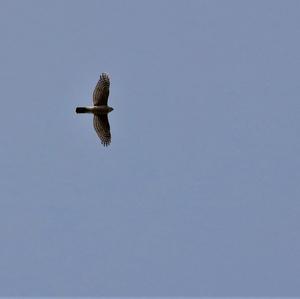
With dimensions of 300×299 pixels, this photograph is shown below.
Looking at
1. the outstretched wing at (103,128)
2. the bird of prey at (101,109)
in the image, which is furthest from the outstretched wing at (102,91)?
the outstretched wing at (103,128)

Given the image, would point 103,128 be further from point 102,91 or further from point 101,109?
point 102,91

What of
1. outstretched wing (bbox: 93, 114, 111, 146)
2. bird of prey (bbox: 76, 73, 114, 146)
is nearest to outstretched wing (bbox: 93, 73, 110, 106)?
bird of prey (bbox: 76, 73, 114, 146)

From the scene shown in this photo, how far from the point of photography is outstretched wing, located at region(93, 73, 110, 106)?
Result: 69.6 meters

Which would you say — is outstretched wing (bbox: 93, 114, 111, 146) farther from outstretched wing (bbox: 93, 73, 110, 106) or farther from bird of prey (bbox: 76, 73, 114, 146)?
outstretched wing (bbox: 93, 73, 110, 106)

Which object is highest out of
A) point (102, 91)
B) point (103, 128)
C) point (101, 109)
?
point (102, 91)

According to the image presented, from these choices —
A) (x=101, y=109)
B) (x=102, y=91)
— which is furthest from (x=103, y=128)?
(x=102, y=91)

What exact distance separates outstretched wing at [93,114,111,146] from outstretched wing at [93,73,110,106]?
92 cm

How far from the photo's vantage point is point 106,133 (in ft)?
231

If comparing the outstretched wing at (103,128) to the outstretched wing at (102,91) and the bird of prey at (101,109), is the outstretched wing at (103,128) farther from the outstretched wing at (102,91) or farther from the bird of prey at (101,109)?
the outstretched wing at (102,91)

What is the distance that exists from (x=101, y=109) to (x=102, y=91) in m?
1.08

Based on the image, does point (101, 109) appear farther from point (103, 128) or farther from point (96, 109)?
point (103, 128)

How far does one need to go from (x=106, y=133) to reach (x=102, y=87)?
2868mm

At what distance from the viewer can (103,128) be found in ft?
231

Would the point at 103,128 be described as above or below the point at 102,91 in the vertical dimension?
below
